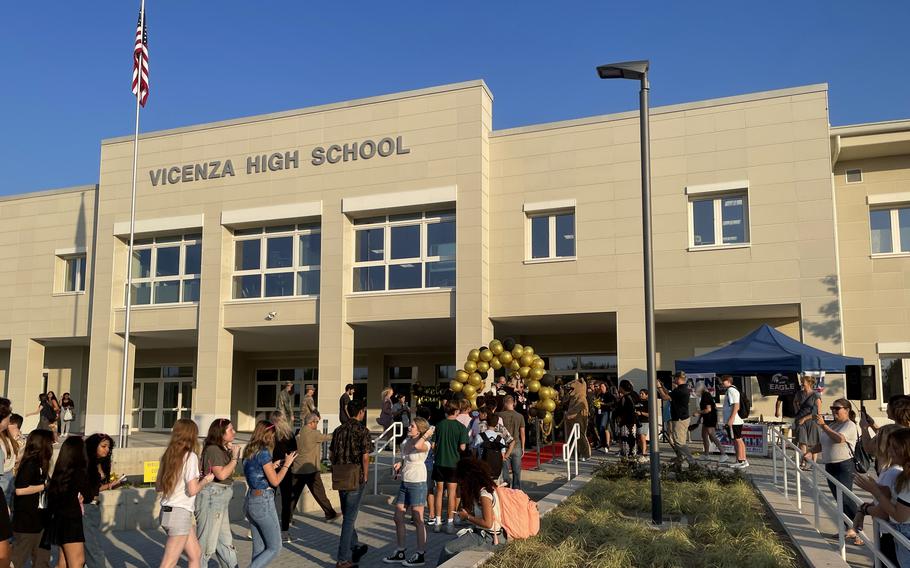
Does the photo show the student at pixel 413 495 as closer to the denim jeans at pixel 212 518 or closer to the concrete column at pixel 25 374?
the denim jeans at pixel 212 518

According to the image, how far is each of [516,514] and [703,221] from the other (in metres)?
13.4

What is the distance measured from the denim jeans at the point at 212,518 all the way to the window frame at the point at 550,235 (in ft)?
46.8

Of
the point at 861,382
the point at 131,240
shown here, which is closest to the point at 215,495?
the point at 861,382

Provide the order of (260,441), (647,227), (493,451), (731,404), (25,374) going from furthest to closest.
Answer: (25,374), (731,404), (493,451), (647,227), (260,441)

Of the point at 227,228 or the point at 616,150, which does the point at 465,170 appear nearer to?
the point at 616,150

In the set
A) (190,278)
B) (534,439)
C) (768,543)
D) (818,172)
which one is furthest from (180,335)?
(768,543)

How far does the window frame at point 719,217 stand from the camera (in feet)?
63.3

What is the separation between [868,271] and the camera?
2058cm

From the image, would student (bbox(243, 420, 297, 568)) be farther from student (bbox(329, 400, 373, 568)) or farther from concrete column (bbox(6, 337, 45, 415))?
concrete column (bbox(6, 337, 45, 415))

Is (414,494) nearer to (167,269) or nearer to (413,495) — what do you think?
(413,495)

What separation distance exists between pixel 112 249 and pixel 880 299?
891 inches

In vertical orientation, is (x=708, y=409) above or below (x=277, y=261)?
below

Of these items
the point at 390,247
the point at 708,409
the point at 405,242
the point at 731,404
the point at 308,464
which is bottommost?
the point at 308,464

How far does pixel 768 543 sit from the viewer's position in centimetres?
762
